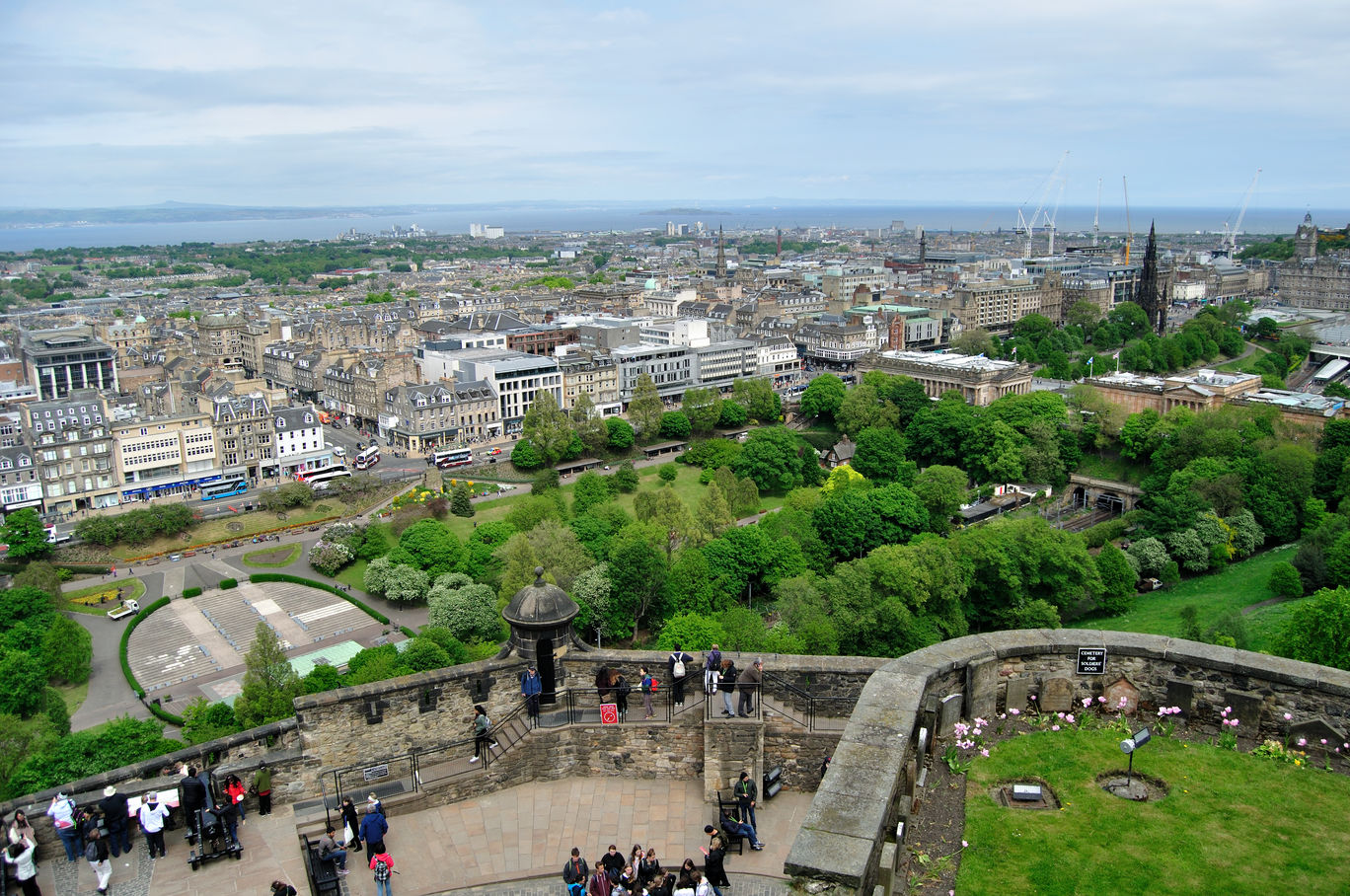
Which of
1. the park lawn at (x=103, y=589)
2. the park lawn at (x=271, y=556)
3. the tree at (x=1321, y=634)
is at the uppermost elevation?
the tree at (x=1321, y=634)

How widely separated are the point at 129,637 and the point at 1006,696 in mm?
45822

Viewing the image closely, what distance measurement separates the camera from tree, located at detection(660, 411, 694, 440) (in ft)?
245

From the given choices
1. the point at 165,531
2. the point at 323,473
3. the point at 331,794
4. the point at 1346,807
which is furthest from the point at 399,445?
the point at 1346,807

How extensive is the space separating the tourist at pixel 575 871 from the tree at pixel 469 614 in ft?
105

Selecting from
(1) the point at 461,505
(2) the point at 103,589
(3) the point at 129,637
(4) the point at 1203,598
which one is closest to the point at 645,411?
(1) the point at 461,505

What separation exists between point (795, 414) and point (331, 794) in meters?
74.7

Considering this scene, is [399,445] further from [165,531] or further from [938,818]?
[938,818]

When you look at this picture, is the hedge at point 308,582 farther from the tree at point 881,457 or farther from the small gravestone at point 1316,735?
the small gravestone at point 1316,735

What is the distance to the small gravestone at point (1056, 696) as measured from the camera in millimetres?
9273

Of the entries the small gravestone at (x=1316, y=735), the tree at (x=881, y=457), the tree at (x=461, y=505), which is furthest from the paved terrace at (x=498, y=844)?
the tree at (x=881, y=457)

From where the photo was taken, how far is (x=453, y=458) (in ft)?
231

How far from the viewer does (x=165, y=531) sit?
56188mm

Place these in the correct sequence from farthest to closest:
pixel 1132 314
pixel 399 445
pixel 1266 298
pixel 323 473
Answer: pixel 1266 298, pixel 1132 314, pixel 399 445, pixel 323 473

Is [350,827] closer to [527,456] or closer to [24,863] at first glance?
[24,863]
